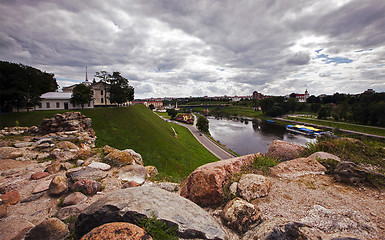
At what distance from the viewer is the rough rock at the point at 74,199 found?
15.4 feet

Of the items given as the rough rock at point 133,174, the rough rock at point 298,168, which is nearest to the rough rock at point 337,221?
the rough rock at point 298,168

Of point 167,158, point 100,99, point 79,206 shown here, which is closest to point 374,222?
point 79,206

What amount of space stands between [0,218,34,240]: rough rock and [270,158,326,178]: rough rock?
7.66 metres

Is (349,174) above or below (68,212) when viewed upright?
above

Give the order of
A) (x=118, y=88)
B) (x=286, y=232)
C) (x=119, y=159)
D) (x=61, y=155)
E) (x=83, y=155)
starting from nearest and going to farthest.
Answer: (x=286, y=232) < (x=119, y=159) < (x=83, y=155) < (x=61, y=155) < (x=118, y=88)

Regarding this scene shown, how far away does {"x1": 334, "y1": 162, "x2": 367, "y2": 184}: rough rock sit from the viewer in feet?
15.5

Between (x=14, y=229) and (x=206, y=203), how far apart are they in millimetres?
4826

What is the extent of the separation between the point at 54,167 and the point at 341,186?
11942 mm

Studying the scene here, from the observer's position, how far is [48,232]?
3064mm

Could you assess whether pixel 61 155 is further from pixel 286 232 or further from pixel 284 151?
pixel 284 151

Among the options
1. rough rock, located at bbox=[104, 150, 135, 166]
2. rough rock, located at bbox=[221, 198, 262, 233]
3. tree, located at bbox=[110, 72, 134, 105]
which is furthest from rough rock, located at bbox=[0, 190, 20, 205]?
tree, located at bbox=[110, 72, 134, 105]

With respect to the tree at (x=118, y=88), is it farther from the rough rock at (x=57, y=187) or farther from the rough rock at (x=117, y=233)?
the rough rock at (x=117, y=233)

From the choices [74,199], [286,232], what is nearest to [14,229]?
[74,199]

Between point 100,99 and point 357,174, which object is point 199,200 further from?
point 100,99
